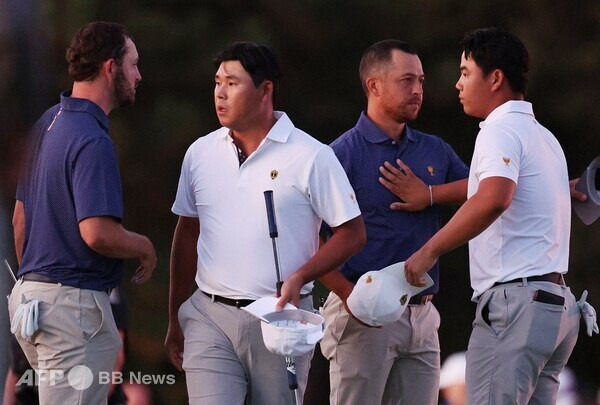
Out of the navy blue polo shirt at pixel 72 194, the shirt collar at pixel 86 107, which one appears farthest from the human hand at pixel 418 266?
the shirt collar at pixel 86 107

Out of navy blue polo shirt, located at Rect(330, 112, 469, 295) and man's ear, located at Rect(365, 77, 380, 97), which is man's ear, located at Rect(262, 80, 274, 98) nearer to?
navy blue polo shirt, located at Rect(330, 112, 469, 295)

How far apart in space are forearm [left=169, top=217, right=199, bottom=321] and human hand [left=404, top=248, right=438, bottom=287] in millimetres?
845

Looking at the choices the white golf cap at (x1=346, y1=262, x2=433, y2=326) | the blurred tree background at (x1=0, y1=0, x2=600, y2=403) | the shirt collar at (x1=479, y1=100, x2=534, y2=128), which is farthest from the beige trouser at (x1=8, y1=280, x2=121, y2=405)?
the shirt collar at (x1=479, y1=100, x2=534, y2=128)

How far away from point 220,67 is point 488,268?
124 cm

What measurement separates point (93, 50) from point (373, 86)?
1.30 metres

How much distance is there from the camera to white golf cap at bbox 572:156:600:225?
16.1 feet

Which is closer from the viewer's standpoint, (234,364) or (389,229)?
(234,364)


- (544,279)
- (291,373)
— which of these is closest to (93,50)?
(291,373)

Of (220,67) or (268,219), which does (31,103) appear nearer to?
(220,67)

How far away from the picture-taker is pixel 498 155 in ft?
14.1

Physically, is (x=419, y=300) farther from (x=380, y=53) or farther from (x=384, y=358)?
(x=380, y=53)

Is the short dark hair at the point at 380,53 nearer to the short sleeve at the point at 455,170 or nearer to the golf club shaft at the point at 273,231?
the short sleeve at the point at 455,170

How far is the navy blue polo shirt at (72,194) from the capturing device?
419 cm

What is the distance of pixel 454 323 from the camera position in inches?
228
